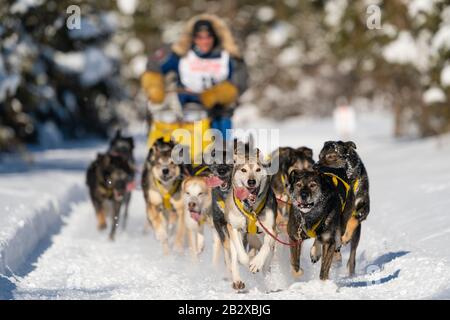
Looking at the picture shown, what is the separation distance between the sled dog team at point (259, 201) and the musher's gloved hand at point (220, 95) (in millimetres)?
1555

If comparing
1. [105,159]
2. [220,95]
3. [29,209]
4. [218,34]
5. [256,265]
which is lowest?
[29,209]

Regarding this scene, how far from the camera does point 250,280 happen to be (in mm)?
6473

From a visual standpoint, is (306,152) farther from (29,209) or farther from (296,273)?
(29,209)

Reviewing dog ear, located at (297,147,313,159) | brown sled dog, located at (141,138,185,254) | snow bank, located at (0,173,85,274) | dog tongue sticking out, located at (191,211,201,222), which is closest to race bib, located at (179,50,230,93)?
brown sled dog, located at (141,138,185,254)

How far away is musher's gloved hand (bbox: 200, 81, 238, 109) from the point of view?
31.4 ft

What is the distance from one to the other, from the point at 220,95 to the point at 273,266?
3.47m

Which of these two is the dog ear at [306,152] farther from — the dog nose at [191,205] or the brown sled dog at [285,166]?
the dog nose at [191,205]

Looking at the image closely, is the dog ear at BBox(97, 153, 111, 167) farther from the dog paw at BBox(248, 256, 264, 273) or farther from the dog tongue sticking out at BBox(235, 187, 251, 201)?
the dog paw at BBox(248, 256, 264, 273)

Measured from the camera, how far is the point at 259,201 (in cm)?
595

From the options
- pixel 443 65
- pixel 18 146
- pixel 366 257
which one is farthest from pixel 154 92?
pixel 443 65

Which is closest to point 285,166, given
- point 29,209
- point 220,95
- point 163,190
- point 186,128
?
point 163,190

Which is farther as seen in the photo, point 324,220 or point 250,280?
point 250,280

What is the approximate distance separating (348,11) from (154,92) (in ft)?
45.2

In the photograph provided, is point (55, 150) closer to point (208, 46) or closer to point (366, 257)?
point (208, 46)
